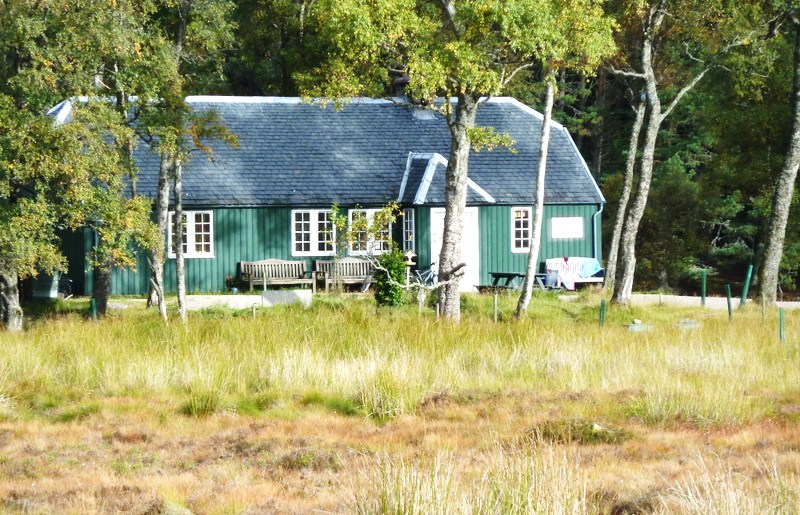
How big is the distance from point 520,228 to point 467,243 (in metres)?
1.65

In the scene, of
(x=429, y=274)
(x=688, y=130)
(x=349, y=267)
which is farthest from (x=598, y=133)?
(x=349, y=267)

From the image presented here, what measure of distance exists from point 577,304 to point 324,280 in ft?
23.5

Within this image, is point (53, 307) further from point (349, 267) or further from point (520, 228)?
point (520, 228)

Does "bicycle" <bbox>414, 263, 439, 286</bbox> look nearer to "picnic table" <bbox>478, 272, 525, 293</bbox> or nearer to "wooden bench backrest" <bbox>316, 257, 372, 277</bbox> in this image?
"picnic table" <bbox>478, 272, 525, 293</bbox>

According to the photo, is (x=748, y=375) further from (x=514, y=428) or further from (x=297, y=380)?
(x=297, y=380)

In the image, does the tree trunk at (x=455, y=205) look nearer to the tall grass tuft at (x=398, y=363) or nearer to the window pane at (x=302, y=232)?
the tall grass tuft at (x=398, y=363)

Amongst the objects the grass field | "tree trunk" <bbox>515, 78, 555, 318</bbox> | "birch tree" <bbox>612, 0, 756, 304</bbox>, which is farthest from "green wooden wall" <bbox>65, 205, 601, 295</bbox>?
the grass field

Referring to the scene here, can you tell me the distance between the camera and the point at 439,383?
1276cm

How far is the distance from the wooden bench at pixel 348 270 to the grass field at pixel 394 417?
1077cm

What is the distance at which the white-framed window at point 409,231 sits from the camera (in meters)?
29.3

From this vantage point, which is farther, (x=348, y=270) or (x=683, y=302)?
(x=348, y=270)

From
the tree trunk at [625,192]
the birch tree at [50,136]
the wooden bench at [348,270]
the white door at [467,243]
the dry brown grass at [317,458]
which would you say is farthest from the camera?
Result: the white door at [467,243]

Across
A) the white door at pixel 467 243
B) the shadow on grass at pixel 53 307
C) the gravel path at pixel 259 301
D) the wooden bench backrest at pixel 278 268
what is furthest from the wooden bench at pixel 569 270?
the shadow on grass at pixel 53 307

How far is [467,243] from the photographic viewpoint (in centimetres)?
2948
